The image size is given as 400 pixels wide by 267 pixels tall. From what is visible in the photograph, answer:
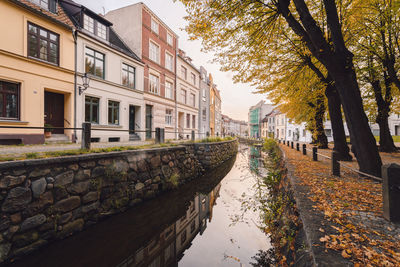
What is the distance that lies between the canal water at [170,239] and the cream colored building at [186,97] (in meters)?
14.3

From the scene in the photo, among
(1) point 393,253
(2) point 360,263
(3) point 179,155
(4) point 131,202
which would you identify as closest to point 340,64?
(1) point 393,253

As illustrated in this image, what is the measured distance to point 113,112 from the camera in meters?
13.3

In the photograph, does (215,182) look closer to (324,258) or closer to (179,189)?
(179,189)

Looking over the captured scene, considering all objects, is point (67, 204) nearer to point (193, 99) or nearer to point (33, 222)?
point (33, 222)

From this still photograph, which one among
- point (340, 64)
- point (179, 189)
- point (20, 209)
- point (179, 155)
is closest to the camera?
point (20, 209)

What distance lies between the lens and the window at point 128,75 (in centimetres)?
1410

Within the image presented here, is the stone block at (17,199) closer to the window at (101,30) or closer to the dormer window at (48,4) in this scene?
the dormer window at (48,4)

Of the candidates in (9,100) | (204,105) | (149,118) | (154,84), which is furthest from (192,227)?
(204,105)

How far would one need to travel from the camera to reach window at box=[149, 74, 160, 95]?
1688 cm

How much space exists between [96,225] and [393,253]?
5.59m

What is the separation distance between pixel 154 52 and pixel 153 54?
298 millimetres

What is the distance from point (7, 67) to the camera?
820 cm

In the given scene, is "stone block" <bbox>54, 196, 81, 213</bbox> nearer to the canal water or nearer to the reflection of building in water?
the canal water

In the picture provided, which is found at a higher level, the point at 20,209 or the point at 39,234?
the point at 20,209
